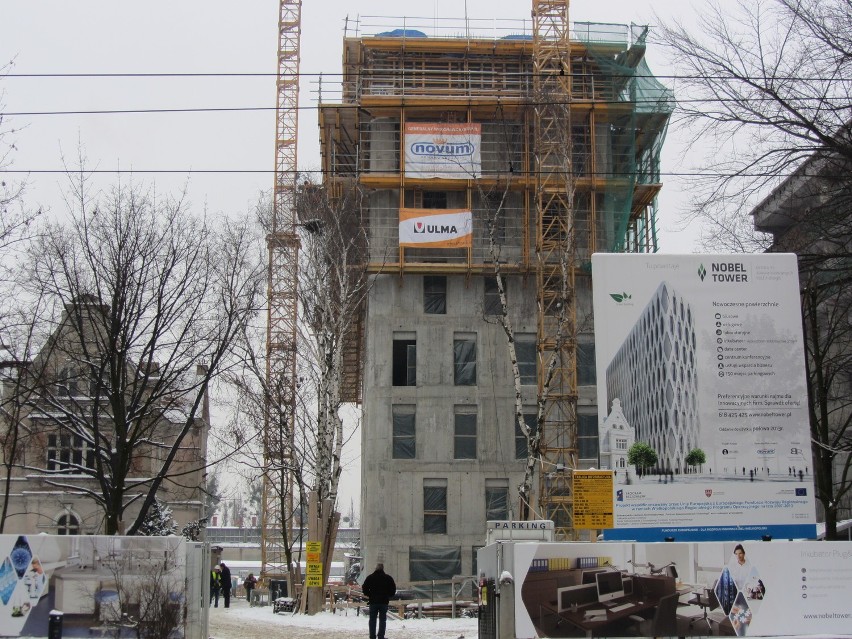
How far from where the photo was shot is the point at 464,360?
162 ft

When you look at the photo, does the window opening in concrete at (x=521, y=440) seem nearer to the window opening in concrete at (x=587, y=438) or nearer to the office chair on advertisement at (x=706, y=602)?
the window opening in concrete at (x=587, y=438)

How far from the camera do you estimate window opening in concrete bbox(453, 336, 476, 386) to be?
49.4 m

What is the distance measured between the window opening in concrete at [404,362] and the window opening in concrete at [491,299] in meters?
3.79

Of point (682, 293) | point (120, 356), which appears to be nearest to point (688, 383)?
point (682, 293)

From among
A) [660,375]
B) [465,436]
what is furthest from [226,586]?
[660,375]

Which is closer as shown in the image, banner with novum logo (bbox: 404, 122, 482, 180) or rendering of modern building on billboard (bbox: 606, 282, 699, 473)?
rendering of modern building on billboard (bbox: 606, 282, 699, 473)

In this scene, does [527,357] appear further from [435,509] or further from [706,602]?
[706,602]

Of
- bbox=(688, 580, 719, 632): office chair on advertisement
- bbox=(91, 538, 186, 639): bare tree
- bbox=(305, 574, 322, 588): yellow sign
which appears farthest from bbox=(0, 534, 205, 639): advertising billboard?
bbox=(305, 574, 322, 588): yellow sign

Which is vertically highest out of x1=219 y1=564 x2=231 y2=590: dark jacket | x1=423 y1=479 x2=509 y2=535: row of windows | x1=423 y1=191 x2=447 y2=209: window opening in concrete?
x1=423 y1=191 x2=447 y2=209: window opening in concrete

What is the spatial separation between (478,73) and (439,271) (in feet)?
34.7

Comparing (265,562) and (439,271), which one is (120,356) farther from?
(265,562)

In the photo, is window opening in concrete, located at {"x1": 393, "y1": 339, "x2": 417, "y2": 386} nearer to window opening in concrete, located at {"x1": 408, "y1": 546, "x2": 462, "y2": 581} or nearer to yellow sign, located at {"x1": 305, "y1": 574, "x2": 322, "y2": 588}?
window opening in concrete, located at {"x1": 408, "y1": 546, "x2": 462, "y2": 581}

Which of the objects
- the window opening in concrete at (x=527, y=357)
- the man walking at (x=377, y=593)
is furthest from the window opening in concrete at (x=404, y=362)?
the man walking at (x=377, y=593)

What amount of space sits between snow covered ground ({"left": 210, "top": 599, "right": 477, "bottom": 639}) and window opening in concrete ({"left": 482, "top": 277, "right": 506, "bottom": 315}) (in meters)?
19.3
